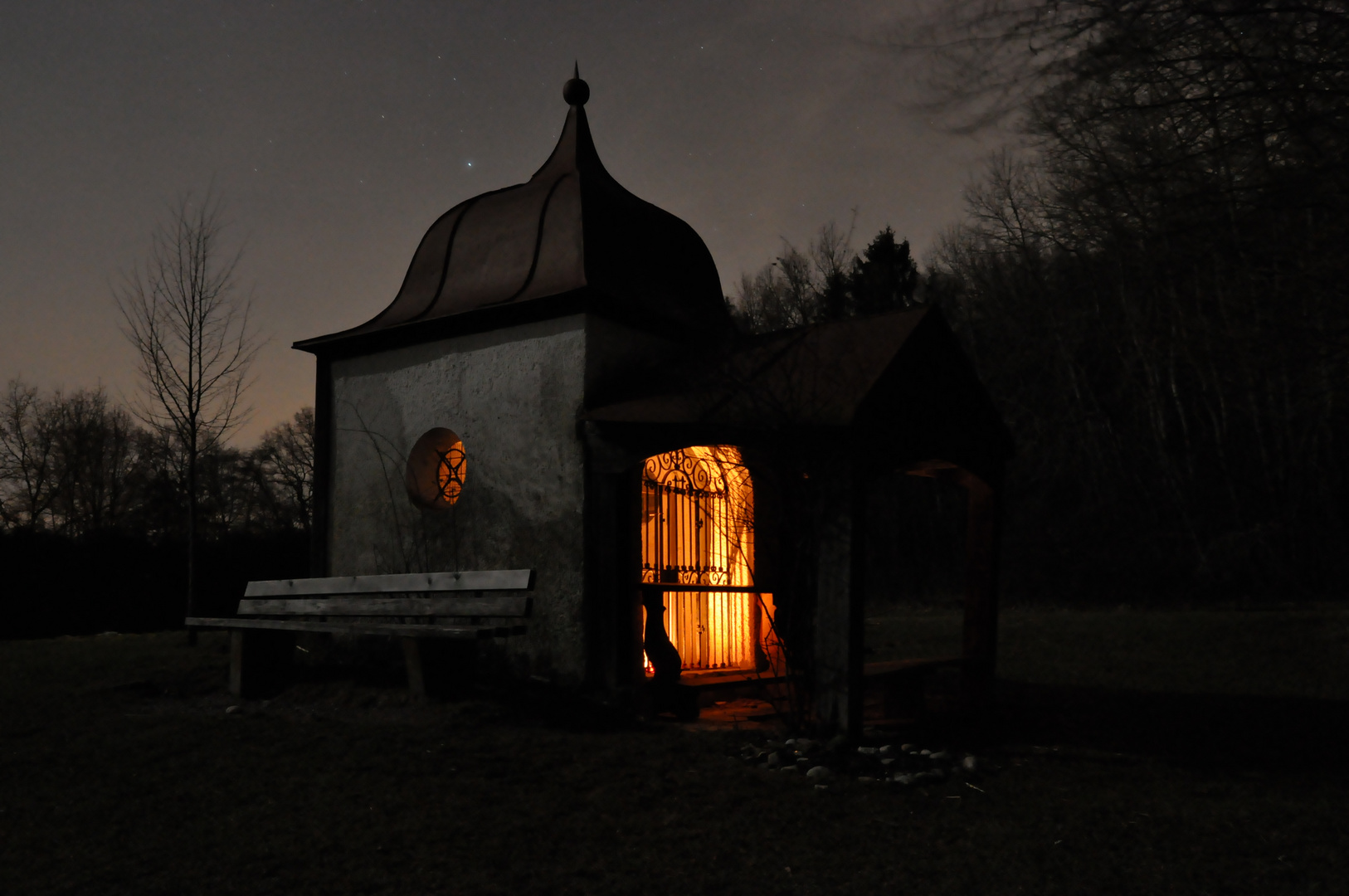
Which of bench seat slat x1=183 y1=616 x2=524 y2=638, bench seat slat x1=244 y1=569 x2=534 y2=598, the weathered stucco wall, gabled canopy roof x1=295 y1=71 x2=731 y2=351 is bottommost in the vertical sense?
bench seat slat x1=183 y1=616 x2=524 y2=638

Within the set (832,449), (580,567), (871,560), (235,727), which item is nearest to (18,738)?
(235,727)

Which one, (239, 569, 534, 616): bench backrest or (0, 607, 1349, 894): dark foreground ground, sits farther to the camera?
(239, 569, 534, 616): bench backrest

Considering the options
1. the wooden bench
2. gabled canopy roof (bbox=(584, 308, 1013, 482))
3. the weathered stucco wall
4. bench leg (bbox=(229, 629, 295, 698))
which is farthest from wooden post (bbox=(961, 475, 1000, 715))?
bench leg (bbox=(229, 629, 295, 698))

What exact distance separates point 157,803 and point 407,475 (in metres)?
4.26

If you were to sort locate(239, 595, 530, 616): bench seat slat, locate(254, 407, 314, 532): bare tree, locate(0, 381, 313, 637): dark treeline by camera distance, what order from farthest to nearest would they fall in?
locate(254, 407, 314, 532): bare tree
locate(0, 381, 313, 637): dark treeline
locate(239, 595, 530, 616): bench seat slat

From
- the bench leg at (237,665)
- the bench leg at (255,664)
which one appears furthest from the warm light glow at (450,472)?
the bench leg at (237,665)

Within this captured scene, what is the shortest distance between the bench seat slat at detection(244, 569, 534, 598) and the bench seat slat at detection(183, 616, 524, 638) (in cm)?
31

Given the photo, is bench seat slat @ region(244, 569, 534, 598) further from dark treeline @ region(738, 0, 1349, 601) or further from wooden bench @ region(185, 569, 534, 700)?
dark treeline @ region(738, 0, 1349, 601)

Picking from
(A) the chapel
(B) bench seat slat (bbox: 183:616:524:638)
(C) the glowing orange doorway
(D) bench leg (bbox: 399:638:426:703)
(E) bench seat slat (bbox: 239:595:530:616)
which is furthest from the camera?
(C) the glowing orange doorway

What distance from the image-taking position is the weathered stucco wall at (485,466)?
7867mm

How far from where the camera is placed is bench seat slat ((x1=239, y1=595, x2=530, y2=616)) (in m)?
7.31

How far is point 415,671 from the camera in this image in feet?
25.1

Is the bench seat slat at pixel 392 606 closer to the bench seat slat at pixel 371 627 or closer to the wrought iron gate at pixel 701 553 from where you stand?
the bench seat slat at pixel 371 627

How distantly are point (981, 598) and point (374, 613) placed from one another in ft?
16.8
